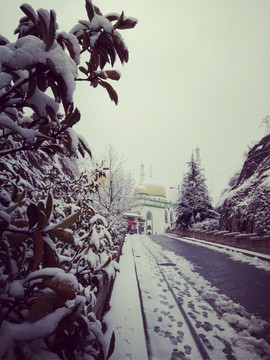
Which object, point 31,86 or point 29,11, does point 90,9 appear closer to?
point 29,11

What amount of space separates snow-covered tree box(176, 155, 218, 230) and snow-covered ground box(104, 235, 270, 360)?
25.0m

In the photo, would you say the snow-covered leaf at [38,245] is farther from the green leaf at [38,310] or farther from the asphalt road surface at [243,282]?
the asphalt road surface at [243,282]

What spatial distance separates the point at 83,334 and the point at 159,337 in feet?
9.26

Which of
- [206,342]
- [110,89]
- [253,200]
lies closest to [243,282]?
[206,342]

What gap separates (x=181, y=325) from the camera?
4.04 m

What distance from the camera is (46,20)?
43.2 inches

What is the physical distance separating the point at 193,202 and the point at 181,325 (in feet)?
94.0

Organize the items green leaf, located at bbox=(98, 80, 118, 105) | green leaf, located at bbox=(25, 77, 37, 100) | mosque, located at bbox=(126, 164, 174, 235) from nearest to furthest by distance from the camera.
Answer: green leaf, located at bbox=(25, 77, 37, 100), green leaf, located at bbox=(98, 80, 118, 105), mosque, located at bbox=(126, 164, 174, 235)

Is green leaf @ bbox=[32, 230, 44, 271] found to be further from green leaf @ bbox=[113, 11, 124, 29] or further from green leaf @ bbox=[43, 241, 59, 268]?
green leaf @ bbox=[113, 11, 124, 29]

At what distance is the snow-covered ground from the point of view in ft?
10.4

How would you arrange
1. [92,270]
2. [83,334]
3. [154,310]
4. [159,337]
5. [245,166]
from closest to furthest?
1. [83,334]
2. [92,270]
3. [159,337]
4. [154,310]
5. [245,166]

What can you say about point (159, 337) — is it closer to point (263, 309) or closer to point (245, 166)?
point (263, 309)

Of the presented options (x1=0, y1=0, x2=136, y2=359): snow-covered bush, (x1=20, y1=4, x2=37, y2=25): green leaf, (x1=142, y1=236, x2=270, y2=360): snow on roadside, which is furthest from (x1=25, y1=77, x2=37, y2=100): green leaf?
(x1=142, y1=236, x2=270, y2=360): snow on roadside

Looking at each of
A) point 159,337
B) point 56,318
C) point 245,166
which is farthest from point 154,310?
point 245,166
